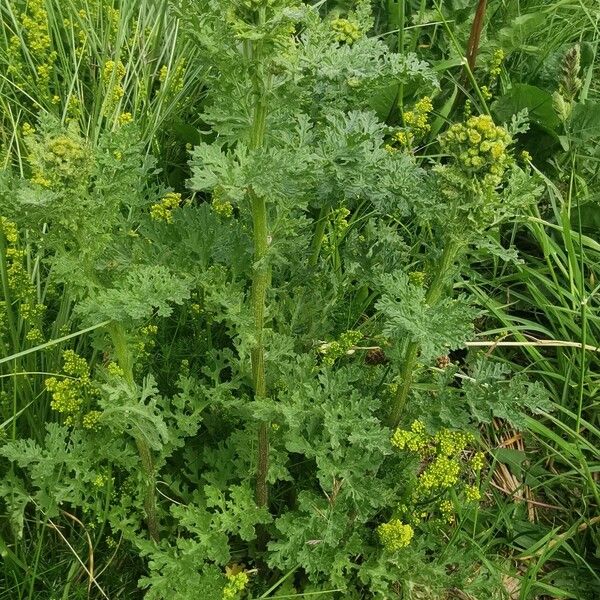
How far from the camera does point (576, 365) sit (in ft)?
8.52

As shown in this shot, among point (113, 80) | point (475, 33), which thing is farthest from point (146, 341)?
point (475, 33)

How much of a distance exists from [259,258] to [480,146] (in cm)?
51

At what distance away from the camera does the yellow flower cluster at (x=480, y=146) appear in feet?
5.07

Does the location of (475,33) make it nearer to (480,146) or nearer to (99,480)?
(480,146)

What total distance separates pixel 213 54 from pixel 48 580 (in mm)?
1469

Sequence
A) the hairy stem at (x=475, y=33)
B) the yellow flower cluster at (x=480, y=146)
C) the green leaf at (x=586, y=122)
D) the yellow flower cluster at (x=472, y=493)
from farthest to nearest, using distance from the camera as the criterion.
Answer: the green leaf at (x=586, y=122) < the hairy stem at (x=475, y=33) < the yellow flower cluster at (x=472, y=493) < the yellow flower cluster at (x=480, y=146)

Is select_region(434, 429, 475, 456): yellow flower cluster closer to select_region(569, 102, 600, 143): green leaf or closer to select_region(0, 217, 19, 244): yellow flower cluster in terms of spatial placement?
select_region(0, 217, 19, 244): yellow flower cluster

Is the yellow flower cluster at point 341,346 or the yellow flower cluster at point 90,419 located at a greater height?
the yellow flower cluster at point 341,346

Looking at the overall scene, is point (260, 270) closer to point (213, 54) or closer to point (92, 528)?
point (213, 54)

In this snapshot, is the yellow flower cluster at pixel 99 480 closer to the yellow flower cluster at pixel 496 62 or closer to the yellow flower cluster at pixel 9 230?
the yellow flower cluster at pixel 9 230

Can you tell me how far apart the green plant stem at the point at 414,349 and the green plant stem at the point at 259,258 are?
1.10 feet

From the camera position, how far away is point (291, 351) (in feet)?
6.38

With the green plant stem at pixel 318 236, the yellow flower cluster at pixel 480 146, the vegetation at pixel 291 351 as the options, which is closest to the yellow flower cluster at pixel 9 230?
the vegetation at pixel 291 351

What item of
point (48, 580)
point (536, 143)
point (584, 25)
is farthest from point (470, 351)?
point (584, 25)
